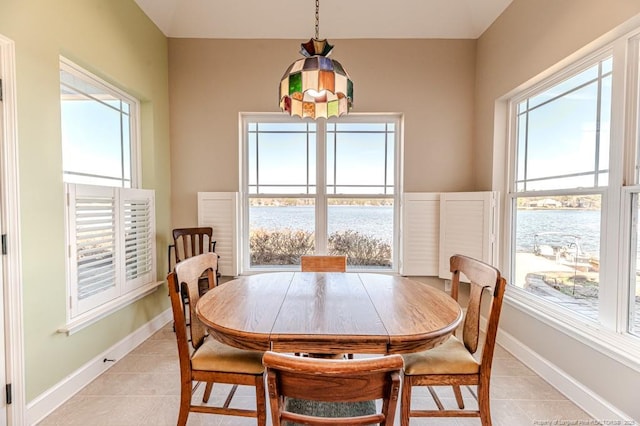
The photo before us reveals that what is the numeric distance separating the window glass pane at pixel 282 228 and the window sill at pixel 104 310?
104 centimetres

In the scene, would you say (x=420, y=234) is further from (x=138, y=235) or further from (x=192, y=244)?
(x=138, y=235)

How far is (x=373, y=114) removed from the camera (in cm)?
317

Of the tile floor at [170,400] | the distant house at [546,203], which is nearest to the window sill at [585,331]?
the tile floor at [170,400]

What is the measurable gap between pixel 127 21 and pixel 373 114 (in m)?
2.31

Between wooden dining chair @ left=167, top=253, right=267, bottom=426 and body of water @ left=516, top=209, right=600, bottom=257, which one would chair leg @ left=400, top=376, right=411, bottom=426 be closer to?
wooden dining chair @ left=167, top=253, right=267, bottom=426

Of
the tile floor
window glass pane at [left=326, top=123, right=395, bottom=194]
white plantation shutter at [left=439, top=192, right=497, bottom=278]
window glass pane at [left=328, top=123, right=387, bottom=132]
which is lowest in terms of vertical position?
the tile floor

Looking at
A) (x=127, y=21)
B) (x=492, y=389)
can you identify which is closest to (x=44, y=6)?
(x=127, y=21)

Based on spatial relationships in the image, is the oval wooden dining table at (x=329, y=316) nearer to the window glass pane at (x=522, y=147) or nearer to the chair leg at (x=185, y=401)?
the chair leg at (x=185, y=401)

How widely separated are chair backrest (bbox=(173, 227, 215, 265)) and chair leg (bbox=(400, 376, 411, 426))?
84.5 inches

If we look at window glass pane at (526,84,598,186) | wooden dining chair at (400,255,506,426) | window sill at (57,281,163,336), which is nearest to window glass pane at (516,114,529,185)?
window glass pane at (526,84,598,186)

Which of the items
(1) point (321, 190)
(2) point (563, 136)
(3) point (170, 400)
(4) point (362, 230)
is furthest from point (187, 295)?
(2) point (563, 136)

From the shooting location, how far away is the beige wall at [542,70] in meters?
1.68

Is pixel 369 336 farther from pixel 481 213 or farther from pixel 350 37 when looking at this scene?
pixel 350 37

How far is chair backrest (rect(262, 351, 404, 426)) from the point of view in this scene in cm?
81
